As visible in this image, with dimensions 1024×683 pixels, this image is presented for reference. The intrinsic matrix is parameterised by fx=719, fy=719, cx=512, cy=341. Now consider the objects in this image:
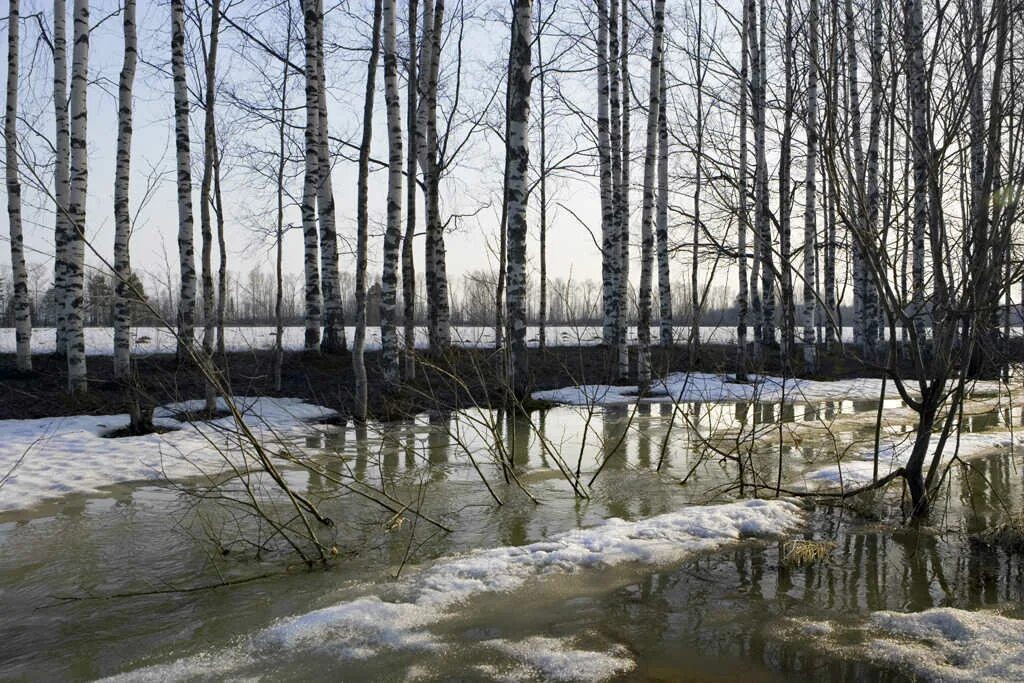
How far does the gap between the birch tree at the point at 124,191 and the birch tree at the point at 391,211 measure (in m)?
3.98

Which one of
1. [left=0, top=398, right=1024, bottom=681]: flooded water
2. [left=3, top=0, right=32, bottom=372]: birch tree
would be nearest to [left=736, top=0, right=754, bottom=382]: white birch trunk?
[left=0, top=398, right=1024, bottom=681]: flooded water

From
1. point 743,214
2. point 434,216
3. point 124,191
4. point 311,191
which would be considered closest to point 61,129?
point 124,191

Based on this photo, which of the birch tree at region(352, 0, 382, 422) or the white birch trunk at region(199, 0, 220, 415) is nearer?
the birch tree at region(352, 0, 382, 422)

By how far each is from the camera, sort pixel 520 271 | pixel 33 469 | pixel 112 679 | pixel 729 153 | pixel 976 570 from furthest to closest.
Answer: pixel 520 271 → pixel 33 469 → pixel 729 153 → pixel 976 570 → pixel 112 679

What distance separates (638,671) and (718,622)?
0.71 meters

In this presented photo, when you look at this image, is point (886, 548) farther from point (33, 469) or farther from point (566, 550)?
point (33, 469)

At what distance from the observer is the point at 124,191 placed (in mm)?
12266

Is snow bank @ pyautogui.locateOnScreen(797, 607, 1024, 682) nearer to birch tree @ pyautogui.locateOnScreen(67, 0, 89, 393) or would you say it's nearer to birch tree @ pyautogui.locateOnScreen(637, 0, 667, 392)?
birch tree @ pyautogui.locateOnScreen(637, 0, 667, 392)

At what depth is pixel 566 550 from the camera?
4.76 m

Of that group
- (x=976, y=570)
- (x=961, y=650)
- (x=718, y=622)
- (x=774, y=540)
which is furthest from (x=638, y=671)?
(x=976, y=570)

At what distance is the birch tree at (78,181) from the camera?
428 inches

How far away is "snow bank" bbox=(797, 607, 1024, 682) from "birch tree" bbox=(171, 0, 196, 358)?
31.1 feet

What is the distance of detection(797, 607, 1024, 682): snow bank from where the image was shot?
3131 mm

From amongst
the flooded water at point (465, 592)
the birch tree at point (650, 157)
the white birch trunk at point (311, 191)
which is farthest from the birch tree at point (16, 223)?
the birch tree at point (650, 157)
